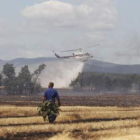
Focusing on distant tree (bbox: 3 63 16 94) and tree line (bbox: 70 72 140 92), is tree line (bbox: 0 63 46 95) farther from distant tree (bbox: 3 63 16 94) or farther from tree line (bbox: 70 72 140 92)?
tree line (bbox: 70 72 140 92)

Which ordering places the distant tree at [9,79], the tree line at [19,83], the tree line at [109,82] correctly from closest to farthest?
the distant tree at [9,79], the tree line at [19,83], the tree line at [109,82]

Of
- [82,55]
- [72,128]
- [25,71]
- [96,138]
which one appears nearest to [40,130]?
[72,128]

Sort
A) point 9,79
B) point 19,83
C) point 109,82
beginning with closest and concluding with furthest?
1. point 19,83
2. point 9,79
3. point 109,82

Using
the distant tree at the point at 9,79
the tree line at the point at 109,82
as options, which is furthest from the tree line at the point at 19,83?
the tree line at the point at 109,82

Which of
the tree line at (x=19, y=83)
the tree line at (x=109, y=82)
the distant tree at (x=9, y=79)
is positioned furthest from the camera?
Answer: the tree line at (x=109, y=82)

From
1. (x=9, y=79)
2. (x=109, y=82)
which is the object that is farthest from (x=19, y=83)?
(x=109, y=82)

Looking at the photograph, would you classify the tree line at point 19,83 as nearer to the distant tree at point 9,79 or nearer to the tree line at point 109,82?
the distant tree at point 9,79

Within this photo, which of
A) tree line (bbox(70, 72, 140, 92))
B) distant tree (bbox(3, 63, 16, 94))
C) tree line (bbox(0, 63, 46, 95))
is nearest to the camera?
distant tree (bbox(3, 63, 16, 94))

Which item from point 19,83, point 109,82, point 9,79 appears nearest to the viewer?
point 19,83

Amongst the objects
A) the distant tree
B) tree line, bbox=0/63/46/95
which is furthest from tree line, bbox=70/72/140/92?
the distant tree

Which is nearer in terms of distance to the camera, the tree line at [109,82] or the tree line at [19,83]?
the tree line at [19,83]

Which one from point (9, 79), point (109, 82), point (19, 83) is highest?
point (9, 79)

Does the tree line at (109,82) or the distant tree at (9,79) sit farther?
the tree line at (109,82)

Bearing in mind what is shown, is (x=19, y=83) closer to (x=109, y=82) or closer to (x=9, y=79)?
(x=9, y=79)
